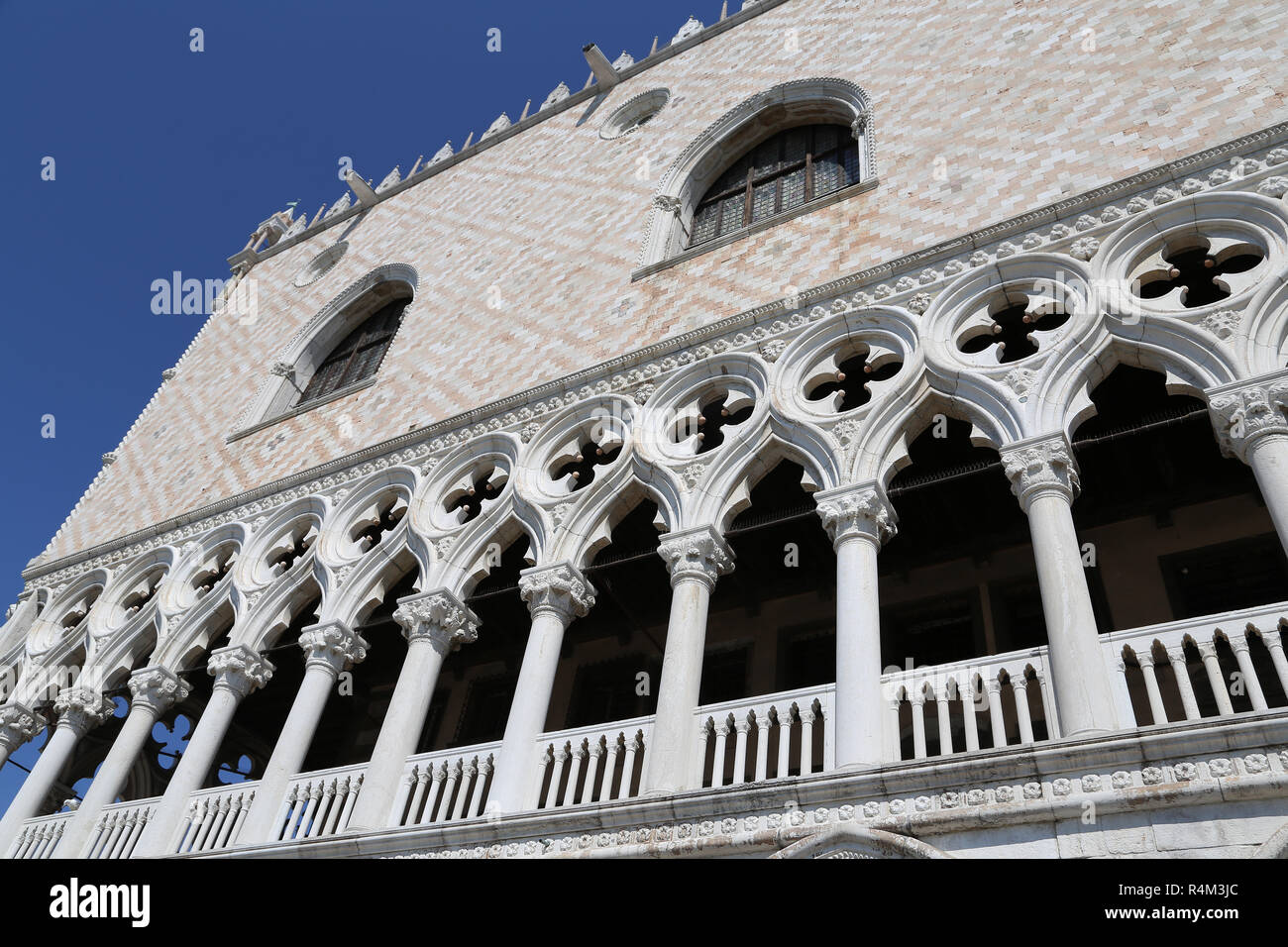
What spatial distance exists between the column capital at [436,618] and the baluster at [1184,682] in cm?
466

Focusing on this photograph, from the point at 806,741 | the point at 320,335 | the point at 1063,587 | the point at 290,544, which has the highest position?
the point at 320,335

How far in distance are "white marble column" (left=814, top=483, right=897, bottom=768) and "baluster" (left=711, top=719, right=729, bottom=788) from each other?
64cm

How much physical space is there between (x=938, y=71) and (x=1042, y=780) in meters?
6.99

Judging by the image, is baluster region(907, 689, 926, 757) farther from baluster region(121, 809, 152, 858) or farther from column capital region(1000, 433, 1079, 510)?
baluster region(121, 809, 152, 858)

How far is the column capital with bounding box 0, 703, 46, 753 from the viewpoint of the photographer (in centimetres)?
986

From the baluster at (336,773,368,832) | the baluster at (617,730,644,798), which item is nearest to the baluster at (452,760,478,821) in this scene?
the baluster at (336,773,368,832)

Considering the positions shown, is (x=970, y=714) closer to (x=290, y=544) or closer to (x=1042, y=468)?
(x=1042, y=468)

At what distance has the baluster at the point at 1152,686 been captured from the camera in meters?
4.82

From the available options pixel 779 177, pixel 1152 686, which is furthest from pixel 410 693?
pixel 779 177

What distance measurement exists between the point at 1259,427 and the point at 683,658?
3243mm

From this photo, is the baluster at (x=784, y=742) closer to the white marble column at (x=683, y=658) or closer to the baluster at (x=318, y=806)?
the white marble column at (x=683, y=658)

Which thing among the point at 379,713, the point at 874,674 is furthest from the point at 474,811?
the point at 379,713

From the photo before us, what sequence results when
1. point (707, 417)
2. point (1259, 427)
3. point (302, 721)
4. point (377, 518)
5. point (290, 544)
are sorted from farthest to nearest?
1. point (290, 544)
2. point (377, 518)
3. point (707, 417)
4. point (302, 721)
5. point (1259, 427)

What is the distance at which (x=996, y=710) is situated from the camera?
5.25 meters
